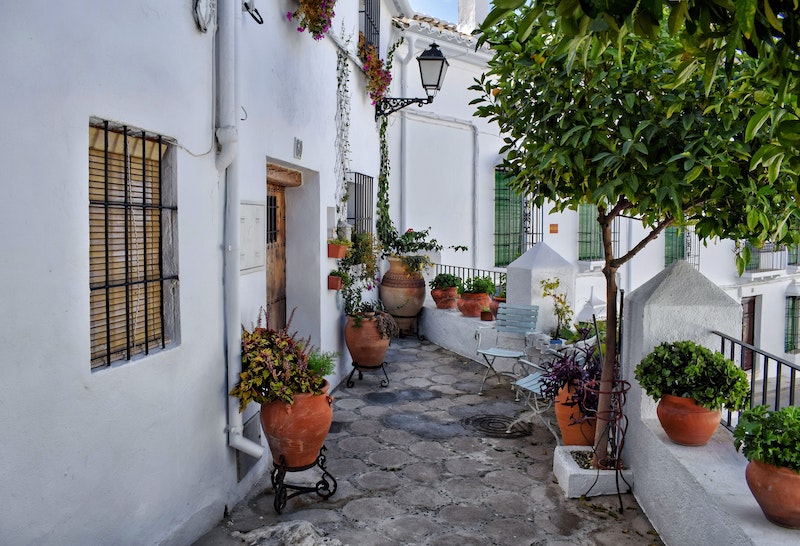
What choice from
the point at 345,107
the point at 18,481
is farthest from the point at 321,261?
the point at 18,481

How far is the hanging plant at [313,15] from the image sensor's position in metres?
5.62

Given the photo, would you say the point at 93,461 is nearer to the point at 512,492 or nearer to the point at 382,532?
the point at 382,532

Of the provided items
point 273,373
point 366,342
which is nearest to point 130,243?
point 273,373

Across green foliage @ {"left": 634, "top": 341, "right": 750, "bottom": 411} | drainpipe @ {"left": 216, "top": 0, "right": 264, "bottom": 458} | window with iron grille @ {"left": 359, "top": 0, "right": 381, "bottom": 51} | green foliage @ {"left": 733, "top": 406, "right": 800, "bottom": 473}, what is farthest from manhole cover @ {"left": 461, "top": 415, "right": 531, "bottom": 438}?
window with iron grille @ {"left": 359, "top": 0, "right": 381, "bottom": 51}

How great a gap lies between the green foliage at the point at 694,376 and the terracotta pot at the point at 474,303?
16.8 feet

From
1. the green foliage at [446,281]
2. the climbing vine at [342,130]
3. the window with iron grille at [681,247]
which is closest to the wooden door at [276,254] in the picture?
the climbing vine at [342,130]

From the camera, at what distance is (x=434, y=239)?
10.5 m

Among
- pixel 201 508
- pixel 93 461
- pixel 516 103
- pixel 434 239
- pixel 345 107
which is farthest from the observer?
pixel 434 239

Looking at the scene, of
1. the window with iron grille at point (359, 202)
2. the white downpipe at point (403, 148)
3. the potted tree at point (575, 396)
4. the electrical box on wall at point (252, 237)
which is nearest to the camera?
the electrical box on wall at point (252, 237)

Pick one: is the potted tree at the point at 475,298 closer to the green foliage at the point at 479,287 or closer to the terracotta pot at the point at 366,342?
the green foliage at the point at 479,287

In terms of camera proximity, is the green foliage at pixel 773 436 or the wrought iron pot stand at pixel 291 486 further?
the wrought iron pot stand at pixel 291 486

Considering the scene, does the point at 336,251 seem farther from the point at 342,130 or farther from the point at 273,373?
the point at 273,373

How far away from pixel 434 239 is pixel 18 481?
839cm

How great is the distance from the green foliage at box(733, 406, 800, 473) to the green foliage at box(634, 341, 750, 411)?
2.08ft
